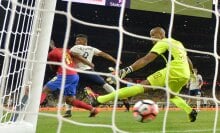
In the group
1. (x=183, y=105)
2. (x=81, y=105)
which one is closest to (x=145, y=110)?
(x=183, y=105)

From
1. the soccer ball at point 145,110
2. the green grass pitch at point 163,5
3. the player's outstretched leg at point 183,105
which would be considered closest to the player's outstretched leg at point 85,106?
the player's outstretched leg at point 183,105

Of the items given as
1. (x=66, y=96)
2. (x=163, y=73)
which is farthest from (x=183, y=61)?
(x=66, y=96)

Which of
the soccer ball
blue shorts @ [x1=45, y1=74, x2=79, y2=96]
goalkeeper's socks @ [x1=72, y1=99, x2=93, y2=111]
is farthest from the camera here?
blue shorts @ [x1=45, y1=74, x2=79, y2=96]

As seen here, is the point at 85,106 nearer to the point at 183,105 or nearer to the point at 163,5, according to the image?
the point at 183,105

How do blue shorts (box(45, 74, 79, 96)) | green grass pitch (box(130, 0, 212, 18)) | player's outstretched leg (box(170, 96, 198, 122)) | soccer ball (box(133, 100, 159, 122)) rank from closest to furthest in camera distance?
soccer ball (box(133, 100, 159, 122))
player's outstretched leg (box(170, 96, 198, 122))
blue shorts (box(45, 74, 79, 96))
green grass pitch (box(130, 0, 212, 18))

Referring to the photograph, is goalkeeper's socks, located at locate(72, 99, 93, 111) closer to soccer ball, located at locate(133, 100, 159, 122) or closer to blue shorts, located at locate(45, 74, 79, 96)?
blue shorts, located at locate(45, 74, 79, 96)

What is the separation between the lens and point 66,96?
6379 mm

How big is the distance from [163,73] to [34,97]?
8.83 feet

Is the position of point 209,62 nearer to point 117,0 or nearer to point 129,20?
point 129,20

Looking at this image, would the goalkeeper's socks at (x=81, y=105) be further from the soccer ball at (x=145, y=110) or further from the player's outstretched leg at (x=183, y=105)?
the soccer ball at (x=145, y=110)

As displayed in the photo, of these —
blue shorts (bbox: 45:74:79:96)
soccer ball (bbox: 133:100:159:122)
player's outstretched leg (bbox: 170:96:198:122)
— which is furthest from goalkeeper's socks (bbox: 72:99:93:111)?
soccer ball (bbox: 133:100:159:122)

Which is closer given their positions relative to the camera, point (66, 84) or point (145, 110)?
point (145, 110)

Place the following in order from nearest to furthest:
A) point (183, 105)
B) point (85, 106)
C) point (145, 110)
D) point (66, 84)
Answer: point (145, 110) < point (183, 105) < point (85, 106) < point (66, 84)

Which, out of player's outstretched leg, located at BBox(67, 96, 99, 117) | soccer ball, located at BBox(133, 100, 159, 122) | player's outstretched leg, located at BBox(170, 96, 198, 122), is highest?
soccer ball, located at BBox(133, 100, 159, 122)
